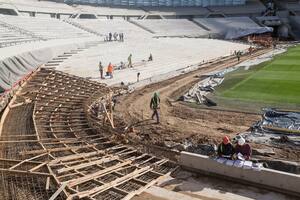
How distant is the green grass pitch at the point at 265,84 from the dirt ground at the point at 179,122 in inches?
109

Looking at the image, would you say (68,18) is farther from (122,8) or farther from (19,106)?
(19,106)

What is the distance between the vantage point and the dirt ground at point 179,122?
14995 mm

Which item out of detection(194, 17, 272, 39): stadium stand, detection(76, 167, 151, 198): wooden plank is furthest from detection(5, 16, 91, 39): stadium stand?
detection(76, 167, 151, 198): wooden plank

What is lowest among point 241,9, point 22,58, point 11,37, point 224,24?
point 22,58

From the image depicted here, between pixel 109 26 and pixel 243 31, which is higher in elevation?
pixel 109 26

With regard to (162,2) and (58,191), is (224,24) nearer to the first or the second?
(162,2)

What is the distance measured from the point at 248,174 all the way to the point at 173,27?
5435cm

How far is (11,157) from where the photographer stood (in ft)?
42.9

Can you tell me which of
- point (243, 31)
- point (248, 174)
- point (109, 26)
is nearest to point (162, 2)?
point (243, 31)

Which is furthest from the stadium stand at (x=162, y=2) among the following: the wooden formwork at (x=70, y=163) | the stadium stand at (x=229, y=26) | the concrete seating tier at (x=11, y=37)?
the wooden formwork at (x=70, y=163)

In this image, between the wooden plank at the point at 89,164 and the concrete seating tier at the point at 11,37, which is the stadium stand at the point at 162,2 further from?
the wooden plank at the point at 89,164

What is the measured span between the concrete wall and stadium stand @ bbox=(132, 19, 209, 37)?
156ft

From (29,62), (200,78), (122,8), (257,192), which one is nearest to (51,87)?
(29,62)

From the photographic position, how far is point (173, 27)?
208ft
